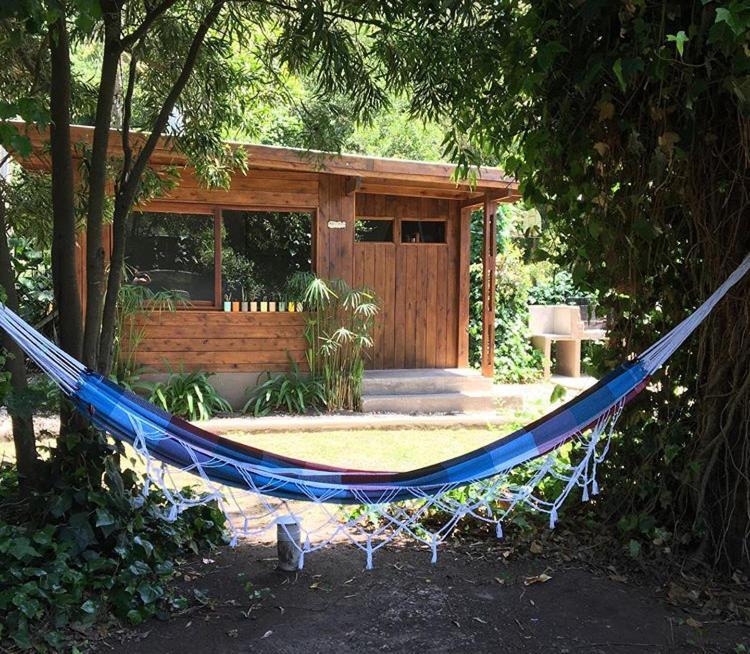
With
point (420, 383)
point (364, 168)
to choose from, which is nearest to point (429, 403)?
point (420, 383)

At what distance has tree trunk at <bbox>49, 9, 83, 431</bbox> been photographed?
10.2 ft

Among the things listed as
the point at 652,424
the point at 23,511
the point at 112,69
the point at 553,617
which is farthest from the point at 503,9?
the point at 23,511

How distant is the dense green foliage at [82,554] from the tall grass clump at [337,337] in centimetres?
384

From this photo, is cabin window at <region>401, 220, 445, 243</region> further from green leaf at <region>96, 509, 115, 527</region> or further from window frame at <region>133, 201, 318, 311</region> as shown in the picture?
green leaf at <region>96, 509, 115, 527</region>

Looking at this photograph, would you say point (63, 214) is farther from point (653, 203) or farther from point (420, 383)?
point (420, 383)

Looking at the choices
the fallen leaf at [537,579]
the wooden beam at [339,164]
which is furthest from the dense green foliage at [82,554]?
the wooden beam at [339,164]

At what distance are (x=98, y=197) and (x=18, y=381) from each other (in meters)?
0.89

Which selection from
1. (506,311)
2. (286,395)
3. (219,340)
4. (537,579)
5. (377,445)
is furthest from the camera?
(506,311)

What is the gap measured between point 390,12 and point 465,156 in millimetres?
876

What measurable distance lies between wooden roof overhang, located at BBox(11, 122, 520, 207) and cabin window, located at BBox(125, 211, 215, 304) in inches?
28.7

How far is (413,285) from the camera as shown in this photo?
8469mm

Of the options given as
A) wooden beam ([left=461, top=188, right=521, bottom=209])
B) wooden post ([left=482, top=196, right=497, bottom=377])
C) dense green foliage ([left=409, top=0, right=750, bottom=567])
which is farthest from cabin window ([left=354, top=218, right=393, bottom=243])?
dense green foliage ([left=409, top=0, right=750, bottom=567])

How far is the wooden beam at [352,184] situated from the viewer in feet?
23.7

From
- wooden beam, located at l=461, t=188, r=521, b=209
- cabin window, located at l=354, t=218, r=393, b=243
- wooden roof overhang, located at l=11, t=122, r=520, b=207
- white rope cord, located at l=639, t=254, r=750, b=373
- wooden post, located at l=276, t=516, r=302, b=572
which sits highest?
wooden roof overhang, located at l=11, t=122, r=520, b=207
